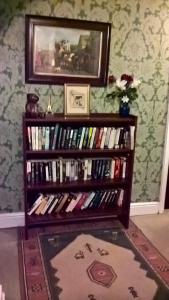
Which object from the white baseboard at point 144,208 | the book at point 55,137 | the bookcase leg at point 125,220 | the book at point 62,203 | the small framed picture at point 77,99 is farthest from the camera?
the white baseboard at point 144,208

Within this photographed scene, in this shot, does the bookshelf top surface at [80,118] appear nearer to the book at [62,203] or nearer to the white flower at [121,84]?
the white flower at [121,84]

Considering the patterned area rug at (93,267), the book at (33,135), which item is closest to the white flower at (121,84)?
the book at (33,135)

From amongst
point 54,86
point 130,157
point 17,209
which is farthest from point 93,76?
point 17,209

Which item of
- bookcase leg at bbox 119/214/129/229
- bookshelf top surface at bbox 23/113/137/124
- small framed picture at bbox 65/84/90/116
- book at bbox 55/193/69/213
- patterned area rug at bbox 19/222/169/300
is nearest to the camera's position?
patterned area rug at bbox 19/222/169/300

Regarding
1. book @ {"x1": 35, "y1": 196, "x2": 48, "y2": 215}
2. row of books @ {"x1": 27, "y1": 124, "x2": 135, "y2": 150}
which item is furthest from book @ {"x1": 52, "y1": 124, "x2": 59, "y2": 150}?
book @ {"x1": 35, "y1": 196, "x2": 48, "y2": 215}

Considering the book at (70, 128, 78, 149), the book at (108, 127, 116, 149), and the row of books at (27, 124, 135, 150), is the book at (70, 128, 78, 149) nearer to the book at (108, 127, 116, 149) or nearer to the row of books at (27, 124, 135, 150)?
the row of books at (27, 124, 135, 150)

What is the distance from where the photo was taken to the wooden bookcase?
97.2 inches

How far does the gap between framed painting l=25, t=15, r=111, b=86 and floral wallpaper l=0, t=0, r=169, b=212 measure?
2.4 inches

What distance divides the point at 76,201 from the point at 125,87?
1.16 m

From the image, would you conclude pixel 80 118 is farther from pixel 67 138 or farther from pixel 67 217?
pixel 67 217

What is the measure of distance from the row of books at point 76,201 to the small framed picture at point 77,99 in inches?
30.4

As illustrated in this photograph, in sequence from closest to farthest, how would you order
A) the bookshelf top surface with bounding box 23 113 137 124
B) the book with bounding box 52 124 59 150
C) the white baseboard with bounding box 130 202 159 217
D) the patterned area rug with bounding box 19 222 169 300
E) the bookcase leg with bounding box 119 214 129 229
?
the patterned area rug with bounding box 19 222 169 300 < the bookshelf top surface with bounding box 23 113 137 124 < the book with bounding box 52 124 59 150 < the bookcase leg with bounding box 119 214 129 229 < the white baseboard with bounding box 130 202 159 217

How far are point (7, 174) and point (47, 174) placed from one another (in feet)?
1.33

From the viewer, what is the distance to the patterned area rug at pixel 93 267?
6.45ft
